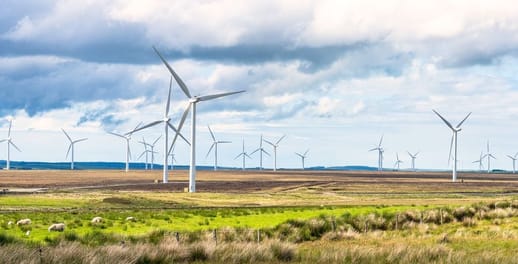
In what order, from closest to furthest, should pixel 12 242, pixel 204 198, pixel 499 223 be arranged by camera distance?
pixel 12 242, pixel 499 223, pixel 204 198

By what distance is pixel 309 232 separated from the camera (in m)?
43.1

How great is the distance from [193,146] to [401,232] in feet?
227

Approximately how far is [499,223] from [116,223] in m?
24.3

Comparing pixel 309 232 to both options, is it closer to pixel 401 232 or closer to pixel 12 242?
pixel 401 232

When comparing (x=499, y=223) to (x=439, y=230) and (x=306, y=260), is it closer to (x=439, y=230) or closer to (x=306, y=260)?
(x=439, y=230)

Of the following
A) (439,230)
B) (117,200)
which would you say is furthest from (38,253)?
(117,200)

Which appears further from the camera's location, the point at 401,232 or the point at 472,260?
the point at 401,232

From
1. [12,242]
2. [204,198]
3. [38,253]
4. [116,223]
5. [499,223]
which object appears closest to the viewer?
[38,253]

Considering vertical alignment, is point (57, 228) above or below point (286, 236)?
above

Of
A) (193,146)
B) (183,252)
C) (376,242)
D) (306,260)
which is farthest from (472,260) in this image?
(193,146)

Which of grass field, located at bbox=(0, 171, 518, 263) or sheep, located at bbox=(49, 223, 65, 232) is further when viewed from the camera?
sheep, located at bbox=(49, 223, 65, 232)

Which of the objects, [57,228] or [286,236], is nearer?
[57,228]

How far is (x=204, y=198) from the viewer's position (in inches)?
3563

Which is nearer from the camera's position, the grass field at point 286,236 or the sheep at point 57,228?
the grass field at point 286,236
